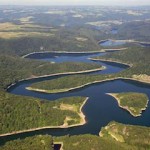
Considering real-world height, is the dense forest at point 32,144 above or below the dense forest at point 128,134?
above

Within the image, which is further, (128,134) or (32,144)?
(128,134)

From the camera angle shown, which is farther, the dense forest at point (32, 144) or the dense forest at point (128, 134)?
the dense forest at point (128, 134)

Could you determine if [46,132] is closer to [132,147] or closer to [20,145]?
[20,145]

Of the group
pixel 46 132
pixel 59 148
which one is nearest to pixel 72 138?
pixel 59 148

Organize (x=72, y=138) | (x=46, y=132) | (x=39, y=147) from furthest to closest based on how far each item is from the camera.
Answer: (x=46, y=132) < (x=72, y=138) < (x=39, y=147)

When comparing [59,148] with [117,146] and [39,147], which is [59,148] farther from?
[117,146]

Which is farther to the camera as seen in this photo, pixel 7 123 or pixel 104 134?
pixel 7 123

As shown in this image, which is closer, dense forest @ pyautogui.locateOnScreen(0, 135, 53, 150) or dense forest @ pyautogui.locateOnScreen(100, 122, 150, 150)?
dense forest @ pyautogui.locateOnScreen(0, 135, 53, 150)

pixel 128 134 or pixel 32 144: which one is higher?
pixel 32 144

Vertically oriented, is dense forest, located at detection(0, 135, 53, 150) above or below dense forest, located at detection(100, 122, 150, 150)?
above

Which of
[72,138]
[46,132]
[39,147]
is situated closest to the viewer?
[39,147]
